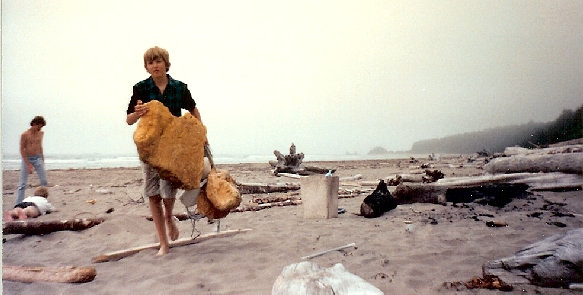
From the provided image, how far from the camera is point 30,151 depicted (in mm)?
5672

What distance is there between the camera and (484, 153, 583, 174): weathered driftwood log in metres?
4.66

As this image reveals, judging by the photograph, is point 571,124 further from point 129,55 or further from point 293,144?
point 293,144

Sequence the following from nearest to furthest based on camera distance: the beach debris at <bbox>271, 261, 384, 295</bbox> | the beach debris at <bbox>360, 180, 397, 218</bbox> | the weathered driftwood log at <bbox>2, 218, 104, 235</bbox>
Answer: the beach debris at <bbox>271, 261, 384, 295</bbox>
the weathered driftwood log at <bbox>2, 218, 104, 235</bbox>
the beach debris at <bbox>360, 180, 397, 218</bbox>

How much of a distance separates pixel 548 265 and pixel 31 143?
6.37 m

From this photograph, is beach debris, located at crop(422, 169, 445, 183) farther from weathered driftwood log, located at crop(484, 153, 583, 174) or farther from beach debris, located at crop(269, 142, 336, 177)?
beach debris, located at crop(269, 142, 336, 177)

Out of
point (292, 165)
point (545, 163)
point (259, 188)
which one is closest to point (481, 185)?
point (545, 163)

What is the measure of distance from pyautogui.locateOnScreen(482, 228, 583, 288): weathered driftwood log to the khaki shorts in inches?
90.5

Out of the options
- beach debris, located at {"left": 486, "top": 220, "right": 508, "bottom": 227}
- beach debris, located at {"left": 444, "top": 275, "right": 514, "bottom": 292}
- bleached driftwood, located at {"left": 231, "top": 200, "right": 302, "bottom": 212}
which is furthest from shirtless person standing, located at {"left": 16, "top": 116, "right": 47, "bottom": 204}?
beach debris, located at {"left": 486, "top": 220, "right": 508, "bottom": 227}

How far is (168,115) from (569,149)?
5502 mm

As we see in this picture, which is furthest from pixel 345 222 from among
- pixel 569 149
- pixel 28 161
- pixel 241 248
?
pixel 28 161

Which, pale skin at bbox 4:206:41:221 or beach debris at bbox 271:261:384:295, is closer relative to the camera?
beach debris at bbox 271:261:384:295

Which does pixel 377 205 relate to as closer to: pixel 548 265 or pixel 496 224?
pixel 496 224

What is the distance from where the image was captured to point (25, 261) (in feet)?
10.0

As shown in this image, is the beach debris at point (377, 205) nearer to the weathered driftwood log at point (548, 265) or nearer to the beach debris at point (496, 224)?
the beach debris at point (496, 224)
